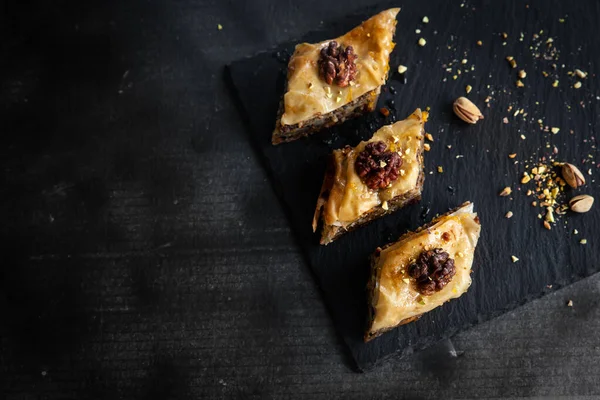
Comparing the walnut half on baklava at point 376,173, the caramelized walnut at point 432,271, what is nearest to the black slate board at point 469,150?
the walnut half on baklava at point 376,173

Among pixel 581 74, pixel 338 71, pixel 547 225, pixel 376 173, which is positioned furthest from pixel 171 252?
pixel 581 74

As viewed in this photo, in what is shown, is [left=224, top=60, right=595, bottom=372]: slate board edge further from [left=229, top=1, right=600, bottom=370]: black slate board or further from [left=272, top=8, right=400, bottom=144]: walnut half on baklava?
[left=272, top=8, right=400, bottom=144]: walnut half on baklava

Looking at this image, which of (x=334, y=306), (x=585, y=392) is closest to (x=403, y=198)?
(x=334, y=306)

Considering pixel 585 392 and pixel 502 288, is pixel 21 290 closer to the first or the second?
pixel 502 288

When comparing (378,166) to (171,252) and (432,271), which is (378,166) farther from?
(171,252)

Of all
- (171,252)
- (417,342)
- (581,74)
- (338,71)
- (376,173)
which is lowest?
(417,342)

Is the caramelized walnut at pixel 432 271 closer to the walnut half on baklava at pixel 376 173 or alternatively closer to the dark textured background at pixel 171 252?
the walnut half on baklava at pixel 376 173
